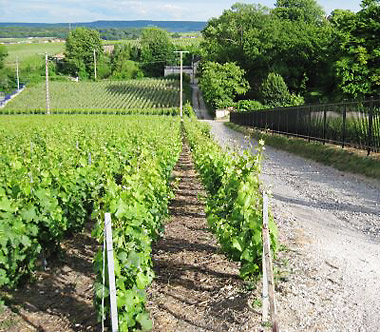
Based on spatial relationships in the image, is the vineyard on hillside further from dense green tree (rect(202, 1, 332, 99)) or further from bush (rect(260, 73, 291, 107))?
dense green tree (rect(202, 1, 332, 99))

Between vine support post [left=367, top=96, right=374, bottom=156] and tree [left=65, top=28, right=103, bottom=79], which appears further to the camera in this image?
tree [left=65, top=28, right=103, bottom=79]

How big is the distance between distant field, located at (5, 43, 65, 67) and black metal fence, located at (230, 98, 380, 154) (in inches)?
4240

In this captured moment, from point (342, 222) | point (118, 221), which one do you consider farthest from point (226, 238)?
point (342, 222)

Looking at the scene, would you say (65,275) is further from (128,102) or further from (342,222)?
(128,102)

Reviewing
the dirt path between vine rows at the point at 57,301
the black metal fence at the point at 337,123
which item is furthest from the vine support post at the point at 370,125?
the dirt path between vine rows at the point at 57,301

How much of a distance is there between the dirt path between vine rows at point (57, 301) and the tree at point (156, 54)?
112 meters

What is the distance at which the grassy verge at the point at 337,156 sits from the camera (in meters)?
12.3

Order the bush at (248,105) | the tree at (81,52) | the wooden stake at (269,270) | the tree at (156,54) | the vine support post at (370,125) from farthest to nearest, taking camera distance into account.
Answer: the tree at (156,54) → the tree at (81,52) → the bush at (248,105) → the vine support post at (370,125) → the wooden stake at (269,270)

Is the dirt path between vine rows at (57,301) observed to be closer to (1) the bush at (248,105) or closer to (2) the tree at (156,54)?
(1) the bush at (248,105)

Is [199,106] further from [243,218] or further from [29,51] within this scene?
[29,51]

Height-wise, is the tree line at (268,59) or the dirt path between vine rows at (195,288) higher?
the tree line at (268,59)

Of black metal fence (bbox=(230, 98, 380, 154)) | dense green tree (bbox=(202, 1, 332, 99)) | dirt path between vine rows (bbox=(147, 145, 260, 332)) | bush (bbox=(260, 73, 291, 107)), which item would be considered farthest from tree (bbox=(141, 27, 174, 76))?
dirt path between vine rows (bbox=(147, 145, 260, 332))

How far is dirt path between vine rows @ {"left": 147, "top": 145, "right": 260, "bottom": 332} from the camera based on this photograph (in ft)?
15.2

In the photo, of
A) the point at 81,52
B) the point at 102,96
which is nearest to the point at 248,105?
the point at 102,96
